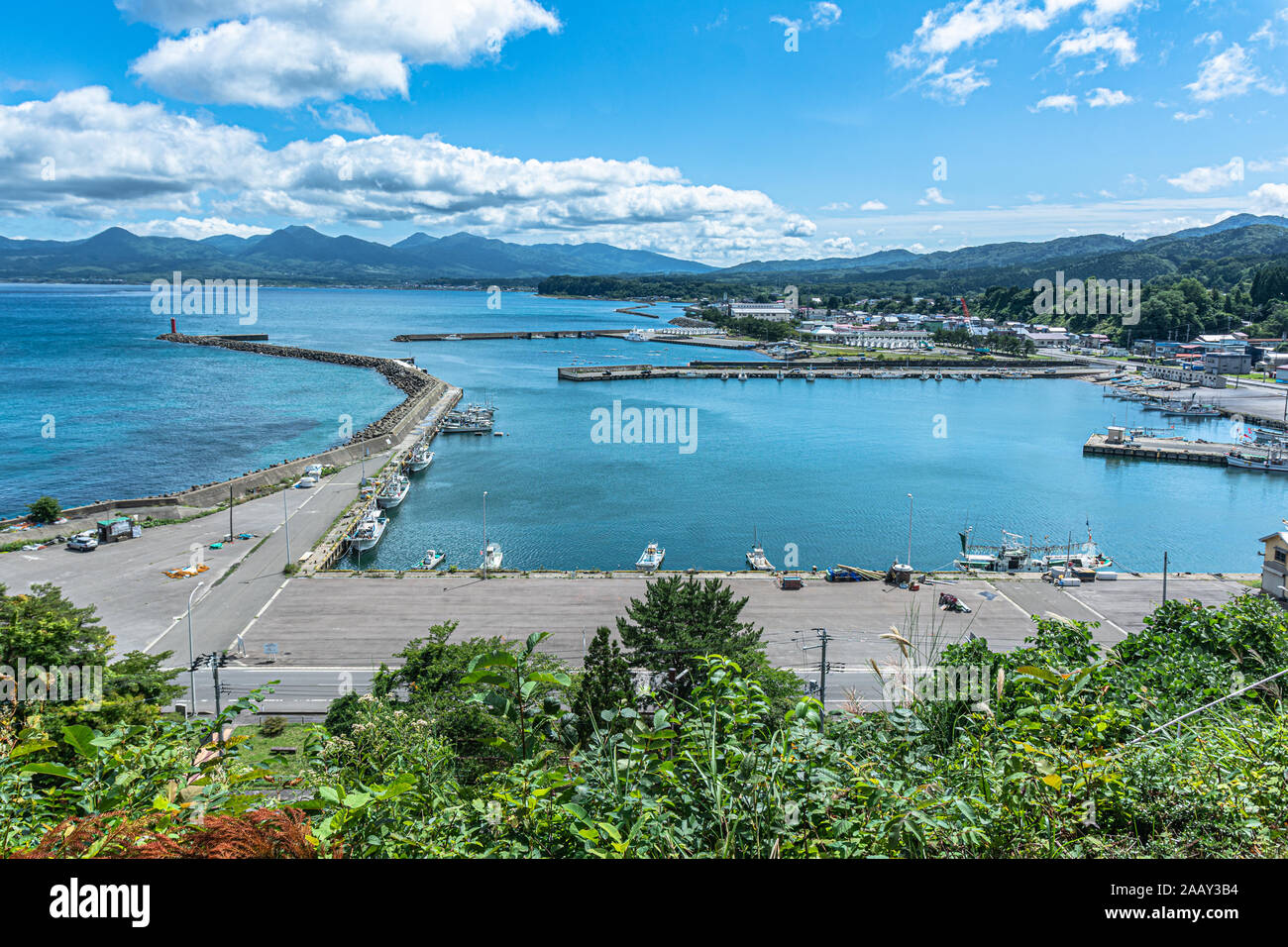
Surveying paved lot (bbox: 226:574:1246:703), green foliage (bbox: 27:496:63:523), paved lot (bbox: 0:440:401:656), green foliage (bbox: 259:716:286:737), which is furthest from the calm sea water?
green foliage (bbox: 259:716:286:737)

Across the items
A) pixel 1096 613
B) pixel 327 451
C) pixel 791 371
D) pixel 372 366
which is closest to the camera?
pixel 1096 613

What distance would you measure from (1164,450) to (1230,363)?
68.3ft

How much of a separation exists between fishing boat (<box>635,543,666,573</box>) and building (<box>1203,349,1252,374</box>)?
40.4 meters

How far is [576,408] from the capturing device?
32.2 metres

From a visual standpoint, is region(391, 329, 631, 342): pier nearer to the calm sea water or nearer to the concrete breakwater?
the concrete breakwater

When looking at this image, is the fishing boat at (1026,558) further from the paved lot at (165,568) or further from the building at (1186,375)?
the building at (1186,375)

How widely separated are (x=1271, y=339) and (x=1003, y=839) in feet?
204

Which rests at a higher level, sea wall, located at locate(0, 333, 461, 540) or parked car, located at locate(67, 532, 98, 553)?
sea wall, located at locate(0, 333, 461, 540)

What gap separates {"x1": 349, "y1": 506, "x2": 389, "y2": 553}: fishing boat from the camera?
46.8 feet

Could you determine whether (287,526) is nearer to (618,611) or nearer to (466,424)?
(618,611)

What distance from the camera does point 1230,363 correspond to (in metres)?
40.9

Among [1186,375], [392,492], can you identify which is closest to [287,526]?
[392,492]

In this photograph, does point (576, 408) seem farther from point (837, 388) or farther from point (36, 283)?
point (36, 283)

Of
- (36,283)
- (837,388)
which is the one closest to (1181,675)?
(837,388)
